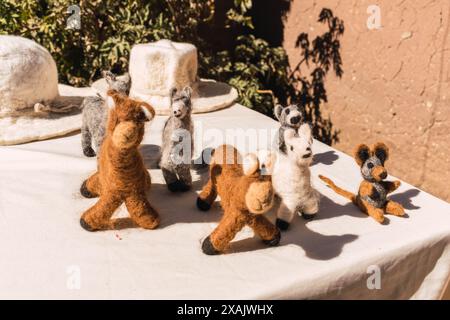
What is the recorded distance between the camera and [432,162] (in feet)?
6.20

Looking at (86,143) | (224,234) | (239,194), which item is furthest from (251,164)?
(86,143)

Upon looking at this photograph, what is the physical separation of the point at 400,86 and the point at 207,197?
1.28m

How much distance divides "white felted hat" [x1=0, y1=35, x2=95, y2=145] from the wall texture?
142 centimetres

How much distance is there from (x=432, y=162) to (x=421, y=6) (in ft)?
2.27

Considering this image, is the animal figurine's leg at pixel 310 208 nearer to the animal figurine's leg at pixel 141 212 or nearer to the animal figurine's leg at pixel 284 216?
the animal figurine's leg at pixel 284 216

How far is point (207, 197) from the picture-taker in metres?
1.17

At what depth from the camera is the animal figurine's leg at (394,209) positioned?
1172 mm

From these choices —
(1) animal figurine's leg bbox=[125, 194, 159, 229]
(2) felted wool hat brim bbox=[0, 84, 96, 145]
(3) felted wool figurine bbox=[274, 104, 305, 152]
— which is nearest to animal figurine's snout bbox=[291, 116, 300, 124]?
(3) felted wool figurine bbox=[274, 104, 305, 152]

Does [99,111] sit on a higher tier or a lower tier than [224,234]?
higher

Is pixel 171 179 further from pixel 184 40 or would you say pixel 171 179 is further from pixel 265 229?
pixel 184 40

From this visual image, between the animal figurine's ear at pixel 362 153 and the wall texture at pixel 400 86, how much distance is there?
863 mm

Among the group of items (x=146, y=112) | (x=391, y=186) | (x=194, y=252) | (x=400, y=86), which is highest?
(x=146, y=112)

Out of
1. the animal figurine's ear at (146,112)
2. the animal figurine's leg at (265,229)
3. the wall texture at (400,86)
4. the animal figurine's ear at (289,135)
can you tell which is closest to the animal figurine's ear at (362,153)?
the animal figurine's ear at (289,135)
